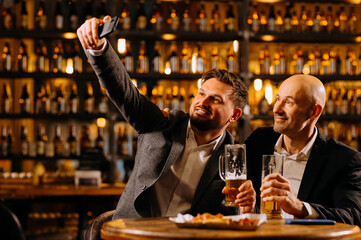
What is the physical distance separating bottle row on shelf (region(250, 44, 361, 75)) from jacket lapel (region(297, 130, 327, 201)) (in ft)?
9.61

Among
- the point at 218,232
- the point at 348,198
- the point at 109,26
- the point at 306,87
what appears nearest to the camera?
the point at 218,232

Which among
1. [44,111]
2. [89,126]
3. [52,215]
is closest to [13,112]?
[44,111]

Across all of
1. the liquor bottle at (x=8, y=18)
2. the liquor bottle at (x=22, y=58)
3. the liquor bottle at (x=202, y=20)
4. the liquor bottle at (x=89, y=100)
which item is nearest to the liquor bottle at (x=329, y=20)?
the liquor bottle at (x=202, y=20)

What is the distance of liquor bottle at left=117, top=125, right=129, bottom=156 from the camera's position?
4.71 metres

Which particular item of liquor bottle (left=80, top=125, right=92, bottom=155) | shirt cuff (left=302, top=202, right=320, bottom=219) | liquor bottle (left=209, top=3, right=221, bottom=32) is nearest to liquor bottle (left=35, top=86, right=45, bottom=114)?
liquor bottle (left=80, top=125, right=92, bottom=155)

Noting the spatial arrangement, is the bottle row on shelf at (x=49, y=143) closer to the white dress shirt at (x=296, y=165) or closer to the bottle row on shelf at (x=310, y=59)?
the bottle row on shelf at (x=310, y=59)

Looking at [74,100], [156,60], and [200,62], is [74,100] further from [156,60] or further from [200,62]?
[200,62]

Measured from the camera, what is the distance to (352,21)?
5.02 metres

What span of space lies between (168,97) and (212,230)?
3637 mm

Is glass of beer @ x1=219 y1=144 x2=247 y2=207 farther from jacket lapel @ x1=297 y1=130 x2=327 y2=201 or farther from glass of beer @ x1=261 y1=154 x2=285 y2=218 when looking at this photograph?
jacket lapel @ x1=297 y1=130 x2=327 y2=201

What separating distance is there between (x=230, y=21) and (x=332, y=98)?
129cm

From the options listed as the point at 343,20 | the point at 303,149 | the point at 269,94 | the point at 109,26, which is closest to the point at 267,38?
the point at 269,94

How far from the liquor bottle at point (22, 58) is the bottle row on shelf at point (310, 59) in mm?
2184

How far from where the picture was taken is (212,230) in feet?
4.63
